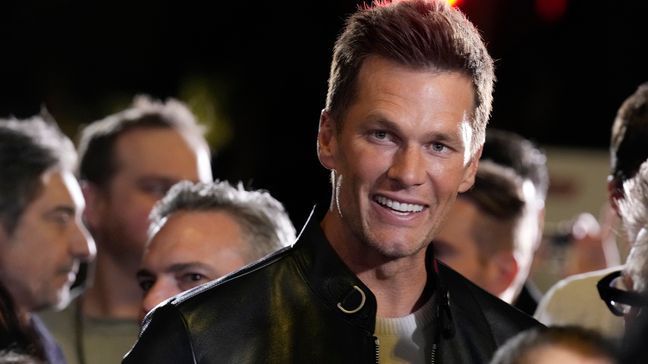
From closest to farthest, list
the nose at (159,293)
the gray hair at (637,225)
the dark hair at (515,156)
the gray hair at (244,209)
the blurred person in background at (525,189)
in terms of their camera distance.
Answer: the gray hair at (637,225)
the nose at (159,293)
the gray hair at (244,209)
the blurred person in background at (525,189)
the dark hair at (515,156)

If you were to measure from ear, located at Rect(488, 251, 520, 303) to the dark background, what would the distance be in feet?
14.9

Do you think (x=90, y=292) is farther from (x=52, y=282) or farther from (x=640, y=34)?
(x=640, y=34)

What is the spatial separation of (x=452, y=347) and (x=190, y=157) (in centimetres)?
268

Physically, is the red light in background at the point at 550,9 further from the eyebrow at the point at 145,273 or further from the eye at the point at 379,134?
the eye at the point at 379,134

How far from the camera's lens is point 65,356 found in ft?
16.9

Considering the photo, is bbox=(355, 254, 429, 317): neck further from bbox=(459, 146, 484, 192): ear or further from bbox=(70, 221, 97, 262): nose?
bbox=(70, 221, 97, 262): nose

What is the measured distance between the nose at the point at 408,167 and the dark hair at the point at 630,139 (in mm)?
1376

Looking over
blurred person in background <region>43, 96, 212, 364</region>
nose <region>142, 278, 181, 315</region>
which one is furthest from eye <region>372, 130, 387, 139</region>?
blurred person in background <region>43, 96, 212, 364</region>

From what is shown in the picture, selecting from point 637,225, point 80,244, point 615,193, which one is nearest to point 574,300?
point 615,193

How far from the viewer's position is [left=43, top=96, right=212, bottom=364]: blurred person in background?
5449 millimetres

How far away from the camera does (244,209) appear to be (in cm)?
447

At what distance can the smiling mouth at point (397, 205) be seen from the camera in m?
3.41

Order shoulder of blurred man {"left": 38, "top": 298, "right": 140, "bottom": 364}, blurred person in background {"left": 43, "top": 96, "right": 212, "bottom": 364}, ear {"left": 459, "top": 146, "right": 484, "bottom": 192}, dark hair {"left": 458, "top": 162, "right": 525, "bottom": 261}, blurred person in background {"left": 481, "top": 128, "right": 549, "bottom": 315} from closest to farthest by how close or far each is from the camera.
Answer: ear {"left": 459, "top": 146, "right": 484, "bottom": 192}, shoulder of blurred man {"left": 38, "top": 298, "right": 140, "bottom": 364}, blurred person in background {"left": 43, "top": 96, "right": 212, "bottom": 364}, dark hair {"left": 458, "top": 162, "right": 525, "bottom": 261}, blurred person in background {"left": 481, "top": 128, "right": 549, "bottom": 315}

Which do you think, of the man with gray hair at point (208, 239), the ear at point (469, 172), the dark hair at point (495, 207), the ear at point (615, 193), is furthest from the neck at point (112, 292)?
the ear at point (469, 172)
